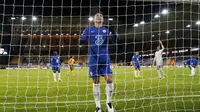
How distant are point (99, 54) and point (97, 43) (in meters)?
0.26

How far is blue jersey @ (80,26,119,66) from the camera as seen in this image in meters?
6.65

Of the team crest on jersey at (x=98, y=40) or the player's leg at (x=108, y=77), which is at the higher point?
the team crest on jersey at (x=98, y=40)

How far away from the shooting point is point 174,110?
7055 millimetres

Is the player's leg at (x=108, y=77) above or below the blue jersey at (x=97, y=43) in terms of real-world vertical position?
below

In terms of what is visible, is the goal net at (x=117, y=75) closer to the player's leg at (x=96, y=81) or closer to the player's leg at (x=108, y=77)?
the player's leg at (x=96, y=81)

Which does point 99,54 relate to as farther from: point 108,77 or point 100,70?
point 108,77

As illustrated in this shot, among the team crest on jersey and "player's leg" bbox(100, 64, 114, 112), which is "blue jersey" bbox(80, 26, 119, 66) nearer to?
the team crest on jersey

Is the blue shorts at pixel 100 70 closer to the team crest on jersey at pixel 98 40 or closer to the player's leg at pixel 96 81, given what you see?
the player's leg at pixel 96 81

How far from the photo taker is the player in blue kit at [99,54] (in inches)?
261

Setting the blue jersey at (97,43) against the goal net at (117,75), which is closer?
the blue jersey at (97,43)

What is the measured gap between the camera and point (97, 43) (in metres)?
6.70

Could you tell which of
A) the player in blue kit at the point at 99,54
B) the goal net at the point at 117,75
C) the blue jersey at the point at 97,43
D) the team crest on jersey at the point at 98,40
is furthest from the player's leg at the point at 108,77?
the team crest on jersey at the point at 98,40

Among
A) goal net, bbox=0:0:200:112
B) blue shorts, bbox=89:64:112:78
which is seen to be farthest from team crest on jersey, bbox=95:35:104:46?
blue shorts, bbox=89:64:112:78

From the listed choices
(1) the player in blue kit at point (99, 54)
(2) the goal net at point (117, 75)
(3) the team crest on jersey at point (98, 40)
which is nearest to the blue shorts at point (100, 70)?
(1) the player in blue kit at point (99, 54)
